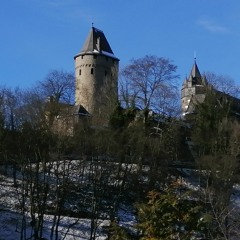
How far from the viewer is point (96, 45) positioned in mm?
72750

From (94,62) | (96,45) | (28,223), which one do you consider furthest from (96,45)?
(28,223)

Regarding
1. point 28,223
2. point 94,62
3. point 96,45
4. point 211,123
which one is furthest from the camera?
point 96,45

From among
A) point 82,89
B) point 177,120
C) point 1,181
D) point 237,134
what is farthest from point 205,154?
point 82,89

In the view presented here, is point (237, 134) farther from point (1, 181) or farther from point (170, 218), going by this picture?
point (170, 218)

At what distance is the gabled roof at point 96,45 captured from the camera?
237ft

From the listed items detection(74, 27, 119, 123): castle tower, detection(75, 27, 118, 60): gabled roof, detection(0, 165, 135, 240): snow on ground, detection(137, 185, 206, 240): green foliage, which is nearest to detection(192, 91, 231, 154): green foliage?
detection(0, 165, 135, 240): snow on ground

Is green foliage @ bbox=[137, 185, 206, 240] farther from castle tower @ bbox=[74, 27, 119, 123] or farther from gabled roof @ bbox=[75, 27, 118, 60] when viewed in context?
gabled roof @ bbox=[75, 27, 118, 60]

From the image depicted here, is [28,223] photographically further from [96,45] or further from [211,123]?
[96,45]

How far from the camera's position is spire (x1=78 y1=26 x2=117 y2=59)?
72250 mm

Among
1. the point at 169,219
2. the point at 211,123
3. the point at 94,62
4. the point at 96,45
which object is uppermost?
the point at 96,45

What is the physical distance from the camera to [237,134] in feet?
117

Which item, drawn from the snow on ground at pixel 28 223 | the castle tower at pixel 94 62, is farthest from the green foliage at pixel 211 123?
the castle tower at pixel 94 62

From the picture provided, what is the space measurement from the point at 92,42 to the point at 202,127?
1408 inches

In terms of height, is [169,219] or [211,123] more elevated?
[211,123]
